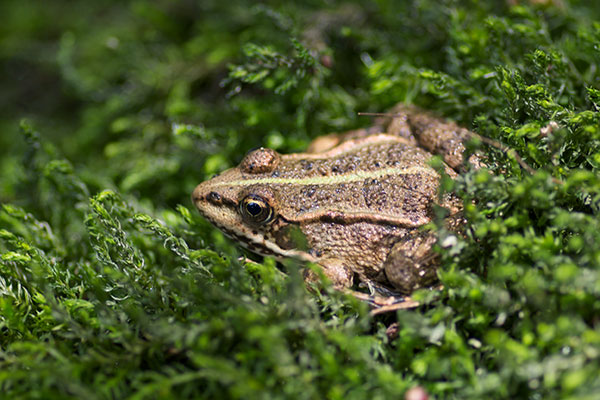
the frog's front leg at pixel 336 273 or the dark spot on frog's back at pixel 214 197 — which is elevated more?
the dark spot on frog's back at pixel 214 197

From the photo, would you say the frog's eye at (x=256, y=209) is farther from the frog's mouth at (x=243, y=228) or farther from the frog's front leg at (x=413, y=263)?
the frog's front leg at (x=413, y=263)

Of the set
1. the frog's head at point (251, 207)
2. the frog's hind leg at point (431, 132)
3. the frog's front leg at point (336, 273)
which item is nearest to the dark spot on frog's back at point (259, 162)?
the frog's head at point (251, 207)

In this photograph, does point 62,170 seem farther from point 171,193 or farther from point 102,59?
point 102,59

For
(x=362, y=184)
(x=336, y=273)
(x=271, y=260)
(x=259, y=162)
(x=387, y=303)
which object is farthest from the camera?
(x=259, y=162)

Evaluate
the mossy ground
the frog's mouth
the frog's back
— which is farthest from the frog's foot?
the frog's mouth

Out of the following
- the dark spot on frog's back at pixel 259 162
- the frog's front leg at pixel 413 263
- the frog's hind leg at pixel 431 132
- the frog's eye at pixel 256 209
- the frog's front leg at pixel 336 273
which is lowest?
the frog's front leg at pixel 336 273

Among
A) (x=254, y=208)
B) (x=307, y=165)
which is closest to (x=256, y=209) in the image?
(x=254, y=208)

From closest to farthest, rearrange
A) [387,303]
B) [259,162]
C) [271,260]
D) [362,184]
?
1. [271,260]
2. [387,303]
3. [362,184]
4. [259,162]

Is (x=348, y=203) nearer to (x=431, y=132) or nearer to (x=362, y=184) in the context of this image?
(x=362, y=184)

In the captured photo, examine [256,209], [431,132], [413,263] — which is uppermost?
[431,132]
